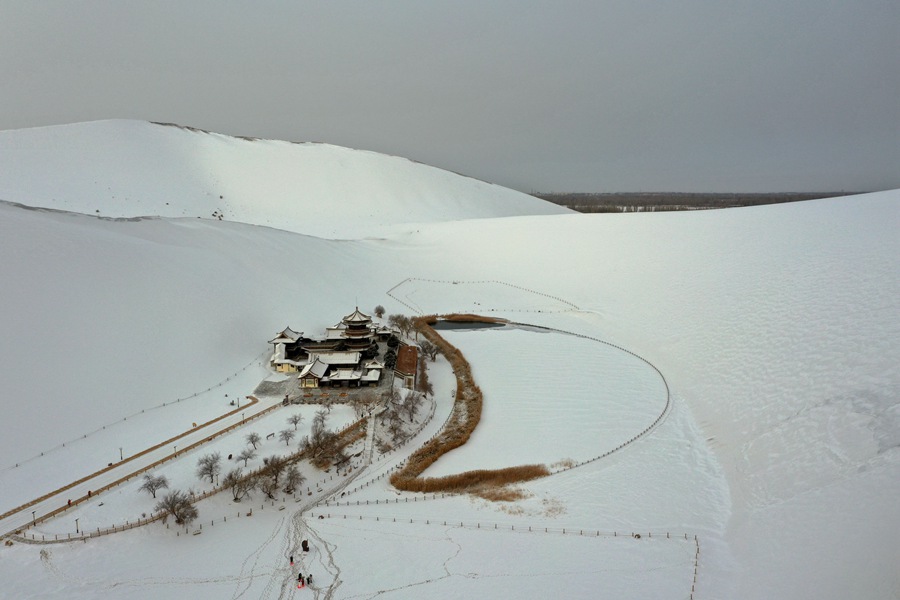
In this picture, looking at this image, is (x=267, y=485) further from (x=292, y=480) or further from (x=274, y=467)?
(x=292, y=480)

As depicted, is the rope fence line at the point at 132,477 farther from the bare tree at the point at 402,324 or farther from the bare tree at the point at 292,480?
the bare tree at the point at 402,324

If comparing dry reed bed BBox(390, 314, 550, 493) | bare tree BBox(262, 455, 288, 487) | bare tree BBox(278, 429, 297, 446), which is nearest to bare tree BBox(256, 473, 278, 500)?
bare tree BBox(262, 455, 288, 487)

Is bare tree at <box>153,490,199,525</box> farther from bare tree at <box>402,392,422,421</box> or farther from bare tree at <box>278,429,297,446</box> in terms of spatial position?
bare tree at <box>402,392,422,421</box>

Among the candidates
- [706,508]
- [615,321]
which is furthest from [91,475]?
[615,321]

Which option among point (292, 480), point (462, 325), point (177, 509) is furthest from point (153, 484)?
point (462, 325)

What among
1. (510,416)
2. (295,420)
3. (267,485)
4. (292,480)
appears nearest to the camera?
(267,485)

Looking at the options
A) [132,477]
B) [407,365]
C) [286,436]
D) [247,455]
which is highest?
[407,365]
